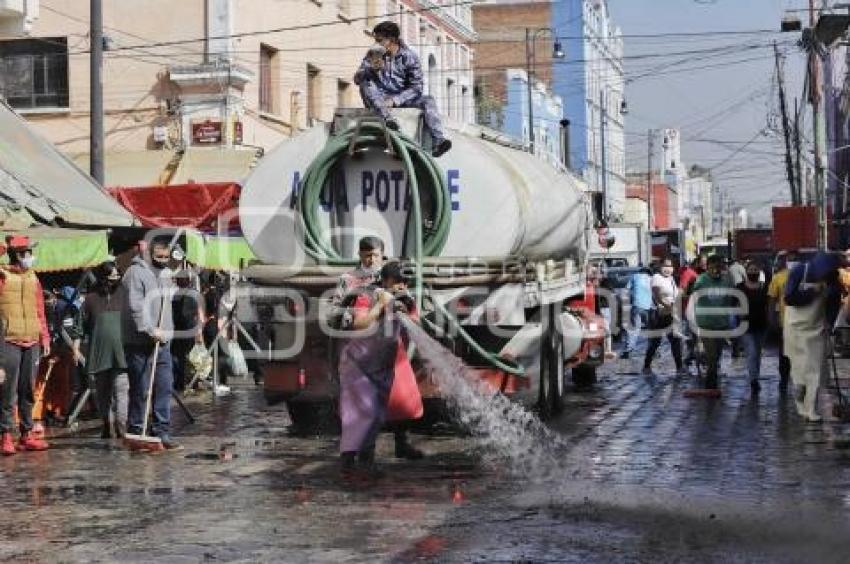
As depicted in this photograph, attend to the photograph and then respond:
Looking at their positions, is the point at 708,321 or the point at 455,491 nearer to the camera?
the point at 455,491

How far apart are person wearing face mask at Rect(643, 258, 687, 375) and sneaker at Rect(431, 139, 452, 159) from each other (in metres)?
9.52

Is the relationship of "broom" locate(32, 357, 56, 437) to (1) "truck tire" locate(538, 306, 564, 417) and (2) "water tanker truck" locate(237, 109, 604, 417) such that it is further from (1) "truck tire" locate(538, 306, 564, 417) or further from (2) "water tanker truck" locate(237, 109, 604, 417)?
(1) "truck tire" locate(538, 306, 564, 417)

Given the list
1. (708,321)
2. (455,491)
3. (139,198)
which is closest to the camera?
(455,491)

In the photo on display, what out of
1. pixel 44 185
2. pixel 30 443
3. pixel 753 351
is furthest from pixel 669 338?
pixel 30 443

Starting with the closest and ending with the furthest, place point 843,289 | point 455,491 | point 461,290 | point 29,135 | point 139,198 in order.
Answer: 1. point 455,491
2. point 461,290
3. point 843,289
4. point 29,135
5. point 139,198

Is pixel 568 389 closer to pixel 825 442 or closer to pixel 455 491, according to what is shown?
pixel 825 442

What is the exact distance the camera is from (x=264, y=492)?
9508 millimetres

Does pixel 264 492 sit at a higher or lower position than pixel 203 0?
lower

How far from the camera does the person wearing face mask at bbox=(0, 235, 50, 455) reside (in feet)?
39.0

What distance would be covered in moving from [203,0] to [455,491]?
22.8m

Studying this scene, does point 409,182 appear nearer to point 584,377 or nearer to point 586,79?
point 584,377

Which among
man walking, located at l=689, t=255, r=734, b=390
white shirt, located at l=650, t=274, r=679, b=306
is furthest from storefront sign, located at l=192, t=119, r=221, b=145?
man walking, located at l=689, t=255, r=734, b=390

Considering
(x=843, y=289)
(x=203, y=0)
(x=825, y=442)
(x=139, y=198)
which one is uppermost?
(x=203, y=0)

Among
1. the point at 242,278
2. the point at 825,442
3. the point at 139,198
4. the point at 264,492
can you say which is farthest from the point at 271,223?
the point at 139,198
